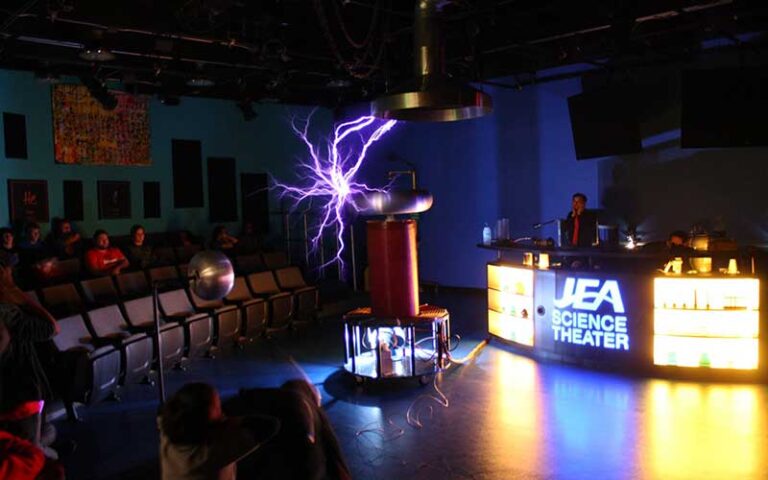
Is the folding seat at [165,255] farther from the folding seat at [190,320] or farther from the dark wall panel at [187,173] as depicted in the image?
the folding seat at [190,320]

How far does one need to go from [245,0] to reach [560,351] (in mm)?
4854

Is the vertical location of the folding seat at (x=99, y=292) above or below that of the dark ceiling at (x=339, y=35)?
below

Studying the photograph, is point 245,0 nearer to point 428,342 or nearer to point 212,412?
point 428,342

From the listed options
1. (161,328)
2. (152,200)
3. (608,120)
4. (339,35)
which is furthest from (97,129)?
(608,120)

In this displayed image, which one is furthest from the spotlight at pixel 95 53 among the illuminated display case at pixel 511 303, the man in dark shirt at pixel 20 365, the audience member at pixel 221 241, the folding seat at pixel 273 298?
the illuminated display case at pixel 511 303

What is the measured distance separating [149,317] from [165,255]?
3096mm

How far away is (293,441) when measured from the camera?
2.47 metres

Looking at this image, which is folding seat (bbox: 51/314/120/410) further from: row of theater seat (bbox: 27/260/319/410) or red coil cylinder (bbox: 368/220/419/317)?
red coil cylinder (bbox: 368/220/419/317)

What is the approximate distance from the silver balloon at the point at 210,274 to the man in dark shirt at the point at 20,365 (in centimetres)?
136

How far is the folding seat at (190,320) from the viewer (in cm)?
687

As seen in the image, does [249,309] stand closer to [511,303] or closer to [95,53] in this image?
[511,303]

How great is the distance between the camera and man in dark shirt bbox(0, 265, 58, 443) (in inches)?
141

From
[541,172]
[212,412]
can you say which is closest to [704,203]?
[541,172]

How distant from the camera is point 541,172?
34.3 ft
